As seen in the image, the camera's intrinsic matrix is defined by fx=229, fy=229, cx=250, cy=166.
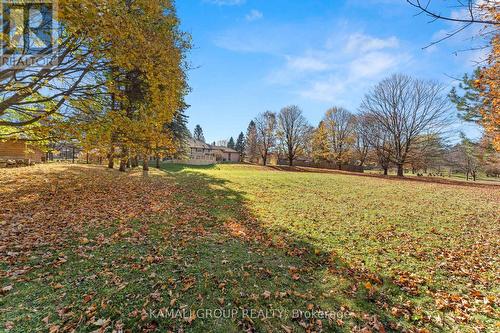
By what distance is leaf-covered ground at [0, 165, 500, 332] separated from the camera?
3.10 m

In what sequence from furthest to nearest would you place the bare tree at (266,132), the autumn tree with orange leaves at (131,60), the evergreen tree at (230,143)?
the evergreen tree at (230,143) → the bare tree at (266,132) → the autumn tree with orange leaves at (131,60)

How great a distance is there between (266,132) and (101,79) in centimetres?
4341

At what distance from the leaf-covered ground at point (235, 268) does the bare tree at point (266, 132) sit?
1649 inches

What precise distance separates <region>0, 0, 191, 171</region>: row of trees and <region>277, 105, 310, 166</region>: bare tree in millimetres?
37429

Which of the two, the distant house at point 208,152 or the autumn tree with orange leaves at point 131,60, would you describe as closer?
the autumn tree with orange leaves at point 131,60

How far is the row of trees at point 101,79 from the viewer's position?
6.22m

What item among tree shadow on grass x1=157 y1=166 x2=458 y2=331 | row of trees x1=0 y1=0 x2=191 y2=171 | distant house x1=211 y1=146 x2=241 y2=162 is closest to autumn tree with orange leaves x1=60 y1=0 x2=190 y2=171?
row of trees x1=0 y1=0 x2=191 y2=171

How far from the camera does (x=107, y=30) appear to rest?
245 inches

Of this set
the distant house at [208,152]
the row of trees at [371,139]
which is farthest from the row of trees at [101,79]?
the distant house at [208,152]

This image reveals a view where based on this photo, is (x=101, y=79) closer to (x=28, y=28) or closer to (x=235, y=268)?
(x=28, y=28)

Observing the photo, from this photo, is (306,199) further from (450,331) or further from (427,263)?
(450,331)

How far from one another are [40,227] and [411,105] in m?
34.3

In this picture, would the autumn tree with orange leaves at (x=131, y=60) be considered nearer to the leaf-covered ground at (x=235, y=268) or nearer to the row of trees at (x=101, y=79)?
the row of trees at (x=101, y=79)

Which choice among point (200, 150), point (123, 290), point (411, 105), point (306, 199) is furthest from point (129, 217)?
point (200, 150)
